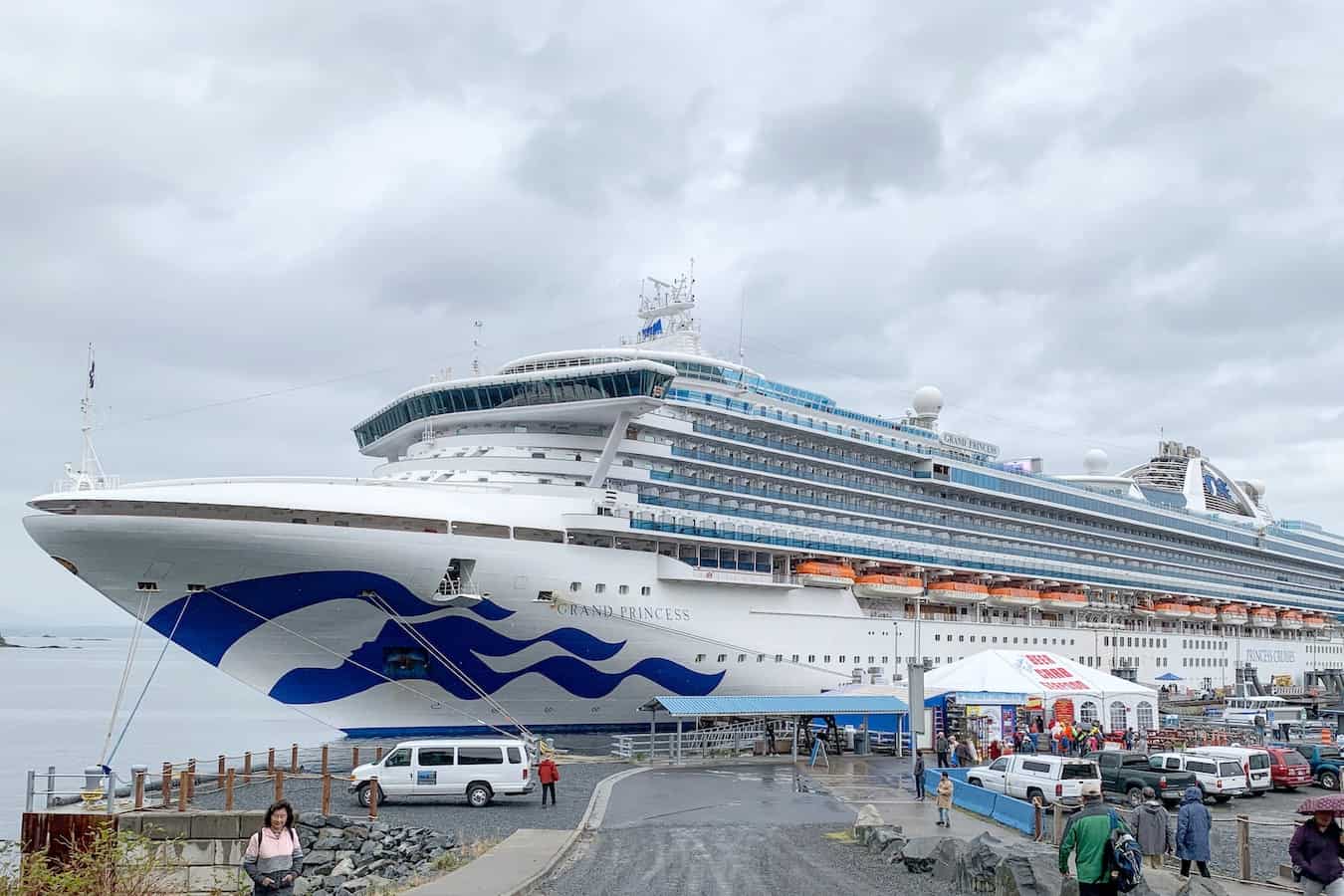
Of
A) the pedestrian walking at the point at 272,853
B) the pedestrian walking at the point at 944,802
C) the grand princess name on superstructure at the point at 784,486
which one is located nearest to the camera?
the pedestrian walking at the point at 272,853

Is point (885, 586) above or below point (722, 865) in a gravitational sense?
above

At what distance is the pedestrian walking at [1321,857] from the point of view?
10062 millimetres

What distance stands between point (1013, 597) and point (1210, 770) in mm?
21829

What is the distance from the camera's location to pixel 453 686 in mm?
29359

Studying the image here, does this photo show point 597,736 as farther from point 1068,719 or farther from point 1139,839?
point 1139,839

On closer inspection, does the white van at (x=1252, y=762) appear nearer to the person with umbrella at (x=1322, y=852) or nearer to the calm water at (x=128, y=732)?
the person with umbrella at (x=1322, y=852)

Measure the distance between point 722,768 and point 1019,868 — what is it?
15.6 meters

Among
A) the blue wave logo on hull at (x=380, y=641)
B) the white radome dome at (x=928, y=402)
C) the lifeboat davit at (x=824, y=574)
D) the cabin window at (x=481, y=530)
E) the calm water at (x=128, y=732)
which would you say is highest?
the white radome dome at (x=928, y=402)

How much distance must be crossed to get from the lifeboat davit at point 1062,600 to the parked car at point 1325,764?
17.8 metres

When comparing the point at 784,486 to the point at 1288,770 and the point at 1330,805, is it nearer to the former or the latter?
the point at 1288,770

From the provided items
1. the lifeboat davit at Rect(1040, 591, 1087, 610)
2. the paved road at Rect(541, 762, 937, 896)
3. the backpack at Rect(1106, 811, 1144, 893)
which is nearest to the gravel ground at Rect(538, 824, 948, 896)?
the paved road at Rect(541, 762, 937, 896)

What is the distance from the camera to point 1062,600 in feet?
162

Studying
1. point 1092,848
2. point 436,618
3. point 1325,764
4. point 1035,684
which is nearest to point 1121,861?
point 1092,848

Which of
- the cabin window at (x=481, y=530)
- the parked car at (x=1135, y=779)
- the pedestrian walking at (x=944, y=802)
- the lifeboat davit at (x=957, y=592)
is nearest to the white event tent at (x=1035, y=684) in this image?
the parked car at (x=1135, y=779)
